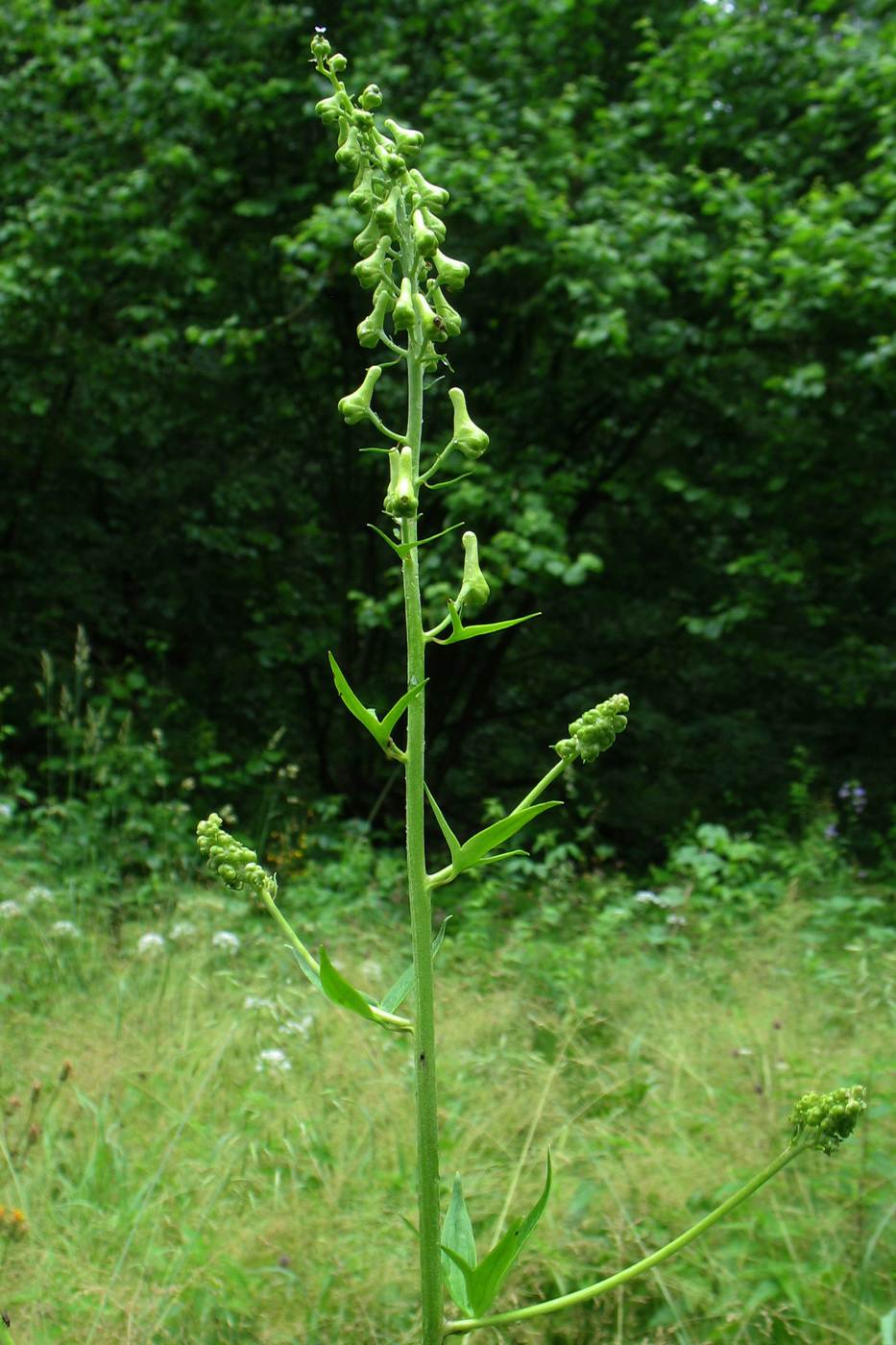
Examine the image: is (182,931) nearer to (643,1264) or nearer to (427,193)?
(643,1264)

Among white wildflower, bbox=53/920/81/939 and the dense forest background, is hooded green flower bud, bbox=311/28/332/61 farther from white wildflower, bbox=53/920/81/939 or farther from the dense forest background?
the dense forest background

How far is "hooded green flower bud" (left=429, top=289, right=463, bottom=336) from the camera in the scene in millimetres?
1353

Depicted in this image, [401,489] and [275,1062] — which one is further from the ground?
[401,489]

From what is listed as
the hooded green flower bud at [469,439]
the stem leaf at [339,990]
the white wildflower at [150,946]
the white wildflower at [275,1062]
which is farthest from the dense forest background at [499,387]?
the stem leaf at [339,990]

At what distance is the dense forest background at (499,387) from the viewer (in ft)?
19.1

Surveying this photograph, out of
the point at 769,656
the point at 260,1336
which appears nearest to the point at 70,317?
the point at 769,656

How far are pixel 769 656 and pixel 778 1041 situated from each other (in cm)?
499

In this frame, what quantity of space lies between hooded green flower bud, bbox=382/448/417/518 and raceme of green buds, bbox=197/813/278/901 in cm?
47

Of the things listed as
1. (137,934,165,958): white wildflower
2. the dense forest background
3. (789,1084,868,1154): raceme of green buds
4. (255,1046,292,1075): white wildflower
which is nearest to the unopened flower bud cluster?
(789,1084,868,1154): raceme of green buds

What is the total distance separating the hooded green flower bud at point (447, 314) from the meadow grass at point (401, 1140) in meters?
1.66

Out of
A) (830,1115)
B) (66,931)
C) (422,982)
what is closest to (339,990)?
(422,982)

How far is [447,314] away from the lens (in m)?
1.41

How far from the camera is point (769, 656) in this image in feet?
24.6

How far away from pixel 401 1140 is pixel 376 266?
A: 204cm
